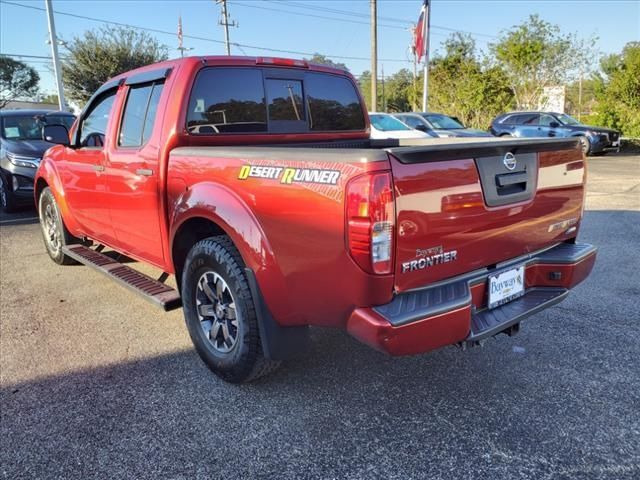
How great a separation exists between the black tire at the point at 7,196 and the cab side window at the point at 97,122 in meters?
4.81

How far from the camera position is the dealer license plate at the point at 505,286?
260cm

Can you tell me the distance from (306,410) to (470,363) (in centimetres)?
116

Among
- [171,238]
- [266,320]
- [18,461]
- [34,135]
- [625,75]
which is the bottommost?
Answer: [18,461]

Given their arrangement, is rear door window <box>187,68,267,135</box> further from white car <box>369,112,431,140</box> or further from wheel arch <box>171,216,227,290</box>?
white car <box>369,112,431,140</box>

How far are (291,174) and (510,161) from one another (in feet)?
3.78

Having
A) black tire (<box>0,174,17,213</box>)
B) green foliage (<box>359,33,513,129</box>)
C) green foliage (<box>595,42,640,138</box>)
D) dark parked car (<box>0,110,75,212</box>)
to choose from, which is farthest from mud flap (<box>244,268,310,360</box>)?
green foliage (<box>359,33,513,129</box>)

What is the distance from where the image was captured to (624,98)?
69.8ft

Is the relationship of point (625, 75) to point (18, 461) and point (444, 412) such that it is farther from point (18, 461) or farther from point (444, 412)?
point (18, 461)

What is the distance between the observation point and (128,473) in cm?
227

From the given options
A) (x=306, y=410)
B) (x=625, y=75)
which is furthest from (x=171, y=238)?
(x=625, y=75)

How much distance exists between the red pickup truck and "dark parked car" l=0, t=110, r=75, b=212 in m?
5.03

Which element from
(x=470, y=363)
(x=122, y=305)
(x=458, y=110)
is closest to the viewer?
(x=470, y=363)

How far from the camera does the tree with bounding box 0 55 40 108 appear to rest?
163 ft

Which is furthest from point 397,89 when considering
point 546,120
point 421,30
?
point 546,120
